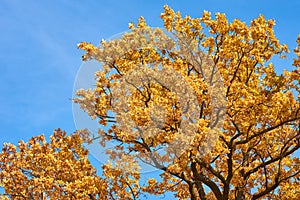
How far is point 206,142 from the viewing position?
42.4ft

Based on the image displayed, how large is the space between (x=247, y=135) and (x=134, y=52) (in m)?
5.33

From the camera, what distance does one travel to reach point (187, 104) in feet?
43.9

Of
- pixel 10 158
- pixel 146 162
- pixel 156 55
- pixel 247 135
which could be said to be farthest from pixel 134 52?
pixel 10 158

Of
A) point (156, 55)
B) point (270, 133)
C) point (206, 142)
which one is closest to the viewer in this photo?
point (206, 142)

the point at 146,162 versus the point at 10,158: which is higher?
the point at 10,158

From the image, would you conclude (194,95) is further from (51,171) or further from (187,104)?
(51,171)

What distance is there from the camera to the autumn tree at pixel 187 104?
13453 mm

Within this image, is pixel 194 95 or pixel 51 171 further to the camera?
pixel 51 171

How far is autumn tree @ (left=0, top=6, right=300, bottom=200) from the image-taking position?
1345 cm

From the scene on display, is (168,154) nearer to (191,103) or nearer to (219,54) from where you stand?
(191,103)

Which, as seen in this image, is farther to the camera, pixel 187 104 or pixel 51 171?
pixel 51 171

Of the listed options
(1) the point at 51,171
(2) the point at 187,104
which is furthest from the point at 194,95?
(1) the point at 51,171

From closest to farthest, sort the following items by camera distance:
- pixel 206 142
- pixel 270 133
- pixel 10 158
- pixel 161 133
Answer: pixel 206 142 < pixel 161 133 < pixel 270 133 < pixel 10 158

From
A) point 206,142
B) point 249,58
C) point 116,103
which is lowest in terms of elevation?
point 206,142
